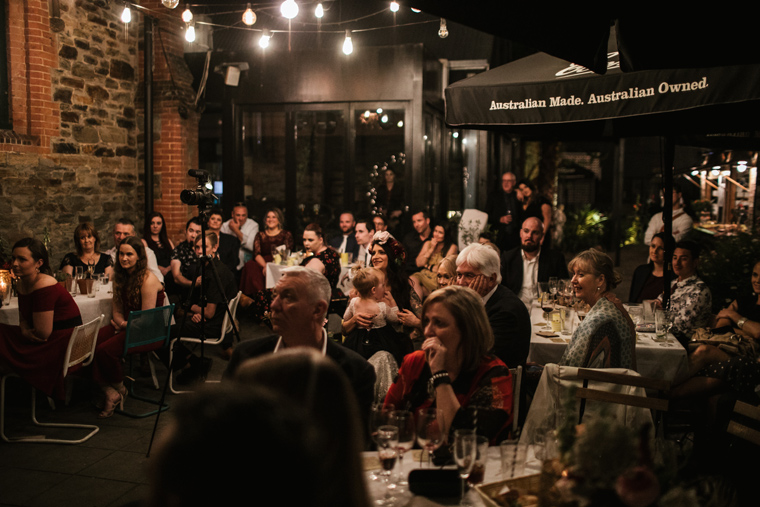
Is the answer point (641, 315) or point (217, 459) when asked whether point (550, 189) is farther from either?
point (217, 459)

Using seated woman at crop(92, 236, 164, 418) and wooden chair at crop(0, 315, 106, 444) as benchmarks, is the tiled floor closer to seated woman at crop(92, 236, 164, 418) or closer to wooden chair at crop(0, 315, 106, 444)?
wooden chair at crop(0, 315, 106, 444)

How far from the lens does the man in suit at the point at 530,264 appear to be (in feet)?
18.8

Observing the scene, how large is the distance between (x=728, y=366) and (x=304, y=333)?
8.91 ft

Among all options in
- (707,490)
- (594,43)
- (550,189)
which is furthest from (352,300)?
(550,189)

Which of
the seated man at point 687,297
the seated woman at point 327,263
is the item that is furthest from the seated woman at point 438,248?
the seated man at point 687,297

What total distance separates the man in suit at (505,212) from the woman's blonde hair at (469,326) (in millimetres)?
6462

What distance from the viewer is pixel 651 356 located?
3.96 metres

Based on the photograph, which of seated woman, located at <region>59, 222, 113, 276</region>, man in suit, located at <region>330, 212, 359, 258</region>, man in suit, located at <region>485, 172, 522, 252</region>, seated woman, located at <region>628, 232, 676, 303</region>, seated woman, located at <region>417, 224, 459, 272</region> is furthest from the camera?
man in suit, located at <region>485, 172, 522, 252</region>

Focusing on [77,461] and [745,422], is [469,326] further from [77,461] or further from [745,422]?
[77,461]

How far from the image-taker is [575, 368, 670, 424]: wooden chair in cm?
262

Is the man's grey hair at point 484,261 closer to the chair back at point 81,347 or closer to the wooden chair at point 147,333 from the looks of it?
the wooden chair at point 147,333

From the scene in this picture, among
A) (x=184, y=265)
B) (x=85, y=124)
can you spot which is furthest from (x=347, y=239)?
(x=85, y=124)

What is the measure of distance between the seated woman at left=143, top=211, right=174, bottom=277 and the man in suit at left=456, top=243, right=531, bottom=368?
5138mm

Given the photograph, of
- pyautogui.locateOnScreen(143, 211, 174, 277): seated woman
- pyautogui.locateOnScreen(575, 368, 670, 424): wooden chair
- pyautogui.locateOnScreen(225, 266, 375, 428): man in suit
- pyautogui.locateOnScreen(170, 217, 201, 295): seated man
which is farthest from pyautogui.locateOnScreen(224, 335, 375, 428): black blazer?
pyautogui.locateOnScreen(143, 211, 174, 277): seated woman
